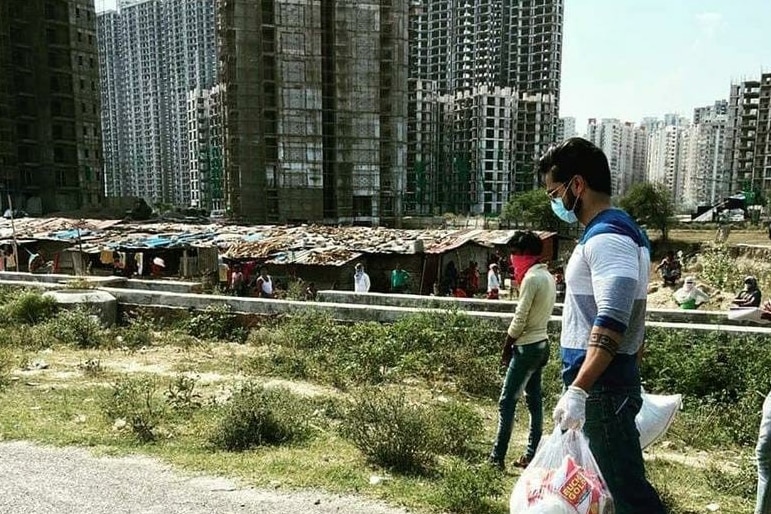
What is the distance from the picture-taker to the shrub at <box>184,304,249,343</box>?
911cm

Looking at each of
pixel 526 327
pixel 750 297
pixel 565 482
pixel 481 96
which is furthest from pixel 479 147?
pixel 565 482

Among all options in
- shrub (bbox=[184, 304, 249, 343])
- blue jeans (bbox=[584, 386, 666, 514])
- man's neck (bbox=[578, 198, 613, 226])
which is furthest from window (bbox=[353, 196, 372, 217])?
blue jeans (bbox=[584, 386, 666, 514])

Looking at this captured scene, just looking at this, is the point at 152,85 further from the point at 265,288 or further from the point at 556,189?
the point at 556,189

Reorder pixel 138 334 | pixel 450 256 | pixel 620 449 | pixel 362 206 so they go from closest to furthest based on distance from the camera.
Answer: pixel 620 449
pixel 138 334
pixel 450 256
pixel 362 206

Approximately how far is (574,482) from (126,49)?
92.1 meters

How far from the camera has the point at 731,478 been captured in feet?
13.1

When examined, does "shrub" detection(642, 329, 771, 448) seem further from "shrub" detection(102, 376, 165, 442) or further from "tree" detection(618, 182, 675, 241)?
"tree" detection(618, 182, 675, 241)

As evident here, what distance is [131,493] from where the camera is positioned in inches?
145

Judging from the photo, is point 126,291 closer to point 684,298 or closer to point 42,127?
point 684,298

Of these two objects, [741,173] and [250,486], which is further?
[741,173]

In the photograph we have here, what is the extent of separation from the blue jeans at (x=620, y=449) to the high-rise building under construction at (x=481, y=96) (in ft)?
230

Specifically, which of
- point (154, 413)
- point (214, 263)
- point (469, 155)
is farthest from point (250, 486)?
point (469, 155)

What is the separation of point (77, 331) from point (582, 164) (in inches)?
323

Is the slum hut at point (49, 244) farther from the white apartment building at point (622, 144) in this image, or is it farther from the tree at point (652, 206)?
the white apartment building at point (622, 144)
